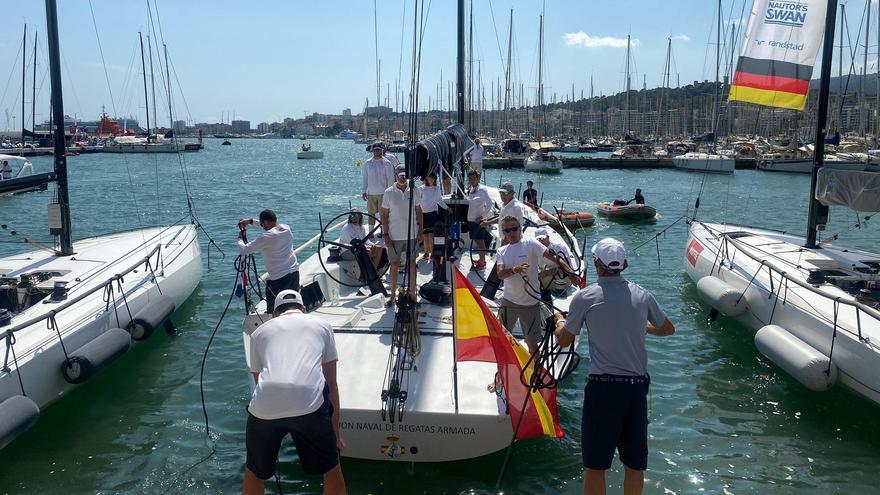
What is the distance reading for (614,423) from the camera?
470 cm

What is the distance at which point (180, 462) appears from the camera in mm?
7164

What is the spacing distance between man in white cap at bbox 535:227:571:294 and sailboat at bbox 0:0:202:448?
553cm

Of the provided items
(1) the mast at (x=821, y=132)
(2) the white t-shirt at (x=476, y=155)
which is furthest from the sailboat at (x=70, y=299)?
(1) the mast at (x=821, y=132)

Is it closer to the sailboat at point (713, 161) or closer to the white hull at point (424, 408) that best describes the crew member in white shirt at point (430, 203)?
the white hull at point (424, 408)

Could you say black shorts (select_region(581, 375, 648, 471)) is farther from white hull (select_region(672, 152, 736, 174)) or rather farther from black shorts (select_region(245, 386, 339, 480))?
white hull (select_region(672, 152, 736, 174))

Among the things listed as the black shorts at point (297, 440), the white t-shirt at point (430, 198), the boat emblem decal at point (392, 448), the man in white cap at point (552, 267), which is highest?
the white t-shirt at point (430, 198)

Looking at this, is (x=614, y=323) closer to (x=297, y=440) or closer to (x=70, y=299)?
(x=297, y=440)

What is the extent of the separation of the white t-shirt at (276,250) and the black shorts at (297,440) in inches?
164

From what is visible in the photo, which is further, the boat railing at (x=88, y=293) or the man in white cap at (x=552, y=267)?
the man in white cap at (x=552, y=267)

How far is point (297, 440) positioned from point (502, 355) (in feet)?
6.95

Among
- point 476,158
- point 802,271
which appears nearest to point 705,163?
point 476,158

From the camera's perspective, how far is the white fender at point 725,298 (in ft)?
35.5

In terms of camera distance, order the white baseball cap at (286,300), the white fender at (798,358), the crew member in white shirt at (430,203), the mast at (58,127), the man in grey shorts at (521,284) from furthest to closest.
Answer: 1. the mast at (58,127)
2. the crew member in white shirt at (430,203)
3. the white fender at (798,358)
4. the man in grey shorts at (521,284)
5. the white baseball cap at (286,300)

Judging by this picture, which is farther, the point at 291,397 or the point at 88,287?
the point at 88,287
